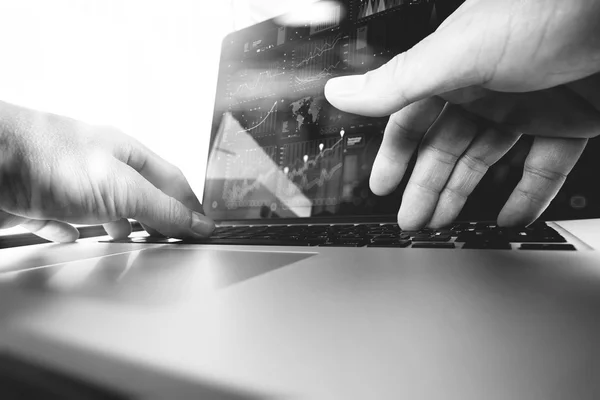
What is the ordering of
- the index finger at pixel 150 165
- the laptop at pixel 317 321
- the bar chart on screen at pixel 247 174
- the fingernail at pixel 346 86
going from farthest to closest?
the bar chart on screen at pixel 247 174 < the index finger at pixel 150 165 < the fingernail at pixel 346 86 < the laptop at pixel 317 321

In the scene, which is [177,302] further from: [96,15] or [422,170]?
[96,15]

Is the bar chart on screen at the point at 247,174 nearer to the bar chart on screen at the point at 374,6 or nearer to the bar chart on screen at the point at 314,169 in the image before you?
the bar chart on screen at the point at 314,169

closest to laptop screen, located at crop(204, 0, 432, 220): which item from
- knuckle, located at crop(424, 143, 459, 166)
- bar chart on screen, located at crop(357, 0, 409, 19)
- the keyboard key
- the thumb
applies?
bar chart on screen, located at crop(357, 0, 409, 19)

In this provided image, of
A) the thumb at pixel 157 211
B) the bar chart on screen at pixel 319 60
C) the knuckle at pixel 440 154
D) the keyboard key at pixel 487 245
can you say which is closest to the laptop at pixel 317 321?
the keyboard key at pixel 487 245

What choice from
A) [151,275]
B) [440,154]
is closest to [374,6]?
[440,154]

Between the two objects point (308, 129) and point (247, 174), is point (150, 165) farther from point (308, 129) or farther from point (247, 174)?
point (308, 129)

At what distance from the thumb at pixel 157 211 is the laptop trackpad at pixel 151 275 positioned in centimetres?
15

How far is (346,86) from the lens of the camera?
0.52m

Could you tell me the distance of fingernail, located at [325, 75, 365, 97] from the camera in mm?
506

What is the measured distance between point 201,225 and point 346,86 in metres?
0.40

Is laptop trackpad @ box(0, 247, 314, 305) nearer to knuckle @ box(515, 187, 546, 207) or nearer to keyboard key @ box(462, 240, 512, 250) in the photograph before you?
keyboard key @ box(462, 240, 512, 250)

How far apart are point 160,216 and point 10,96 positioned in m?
0.75

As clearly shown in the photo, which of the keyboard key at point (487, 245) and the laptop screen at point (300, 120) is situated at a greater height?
the laptop screen at point (300, 120)

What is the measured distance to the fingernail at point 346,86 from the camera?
506 mm
